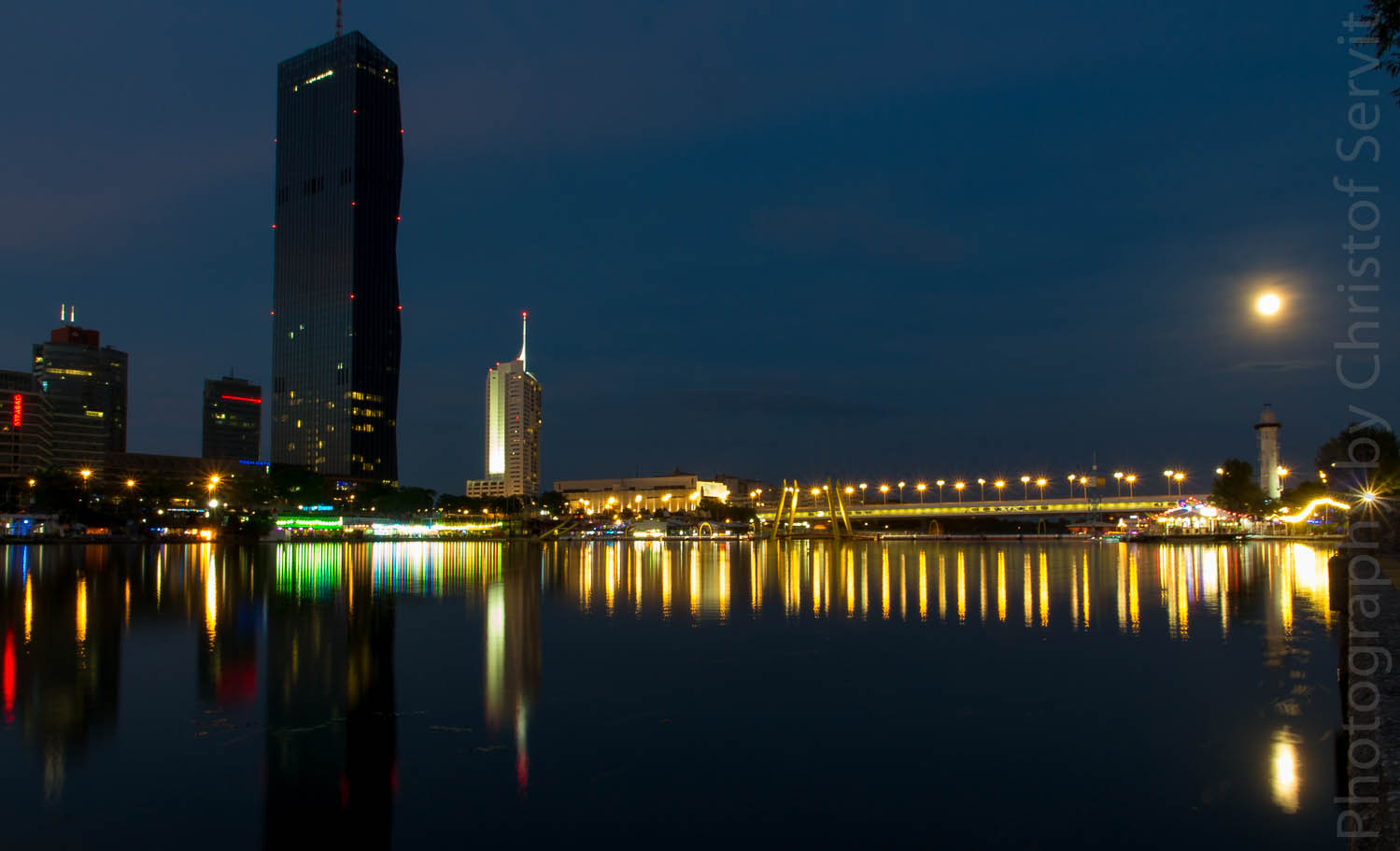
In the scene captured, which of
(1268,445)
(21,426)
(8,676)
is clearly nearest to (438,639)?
(8,676)

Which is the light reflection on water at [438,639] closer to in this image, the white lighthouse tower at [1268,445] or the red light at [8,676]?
the red light at [8,676]

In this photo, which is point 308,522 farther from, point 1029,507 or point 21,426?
point 1029,507

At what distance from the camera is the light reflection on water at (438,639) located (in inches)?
467

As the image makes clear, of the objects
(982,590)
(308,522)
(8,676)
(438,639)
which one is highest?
(8,676)

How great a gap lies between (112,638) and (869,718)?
59.7ft

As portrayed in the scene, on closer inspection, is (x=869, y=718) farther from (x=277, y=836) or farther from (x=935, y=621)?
(x=935, y=621)

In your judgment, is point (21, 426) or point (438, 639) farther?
point (21, 426)

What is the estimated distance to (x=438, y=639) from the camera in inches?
896

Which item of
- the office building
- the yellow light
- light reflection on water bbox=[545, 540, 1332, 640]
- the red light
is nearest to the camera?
the red light

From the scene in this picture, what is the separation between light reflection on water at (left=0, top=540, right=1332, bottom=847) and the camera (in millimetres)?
11867

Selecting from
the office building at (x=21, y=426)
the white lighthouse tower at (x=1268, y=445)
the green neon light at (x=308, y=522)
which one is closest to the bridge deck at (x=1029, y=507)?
the white lighthouse tower at (x=1268, y=445)

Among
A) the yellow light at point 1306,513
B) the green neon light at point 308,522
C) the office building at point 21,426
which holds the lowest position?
the green neon light at point 308,522

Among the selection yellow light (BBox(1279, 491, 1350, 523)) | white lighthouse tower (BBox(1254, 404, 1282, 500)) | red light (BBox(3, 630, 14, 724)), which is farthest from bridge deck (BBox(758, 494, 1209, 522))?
red light (BBox(3, 630, 14, 724))

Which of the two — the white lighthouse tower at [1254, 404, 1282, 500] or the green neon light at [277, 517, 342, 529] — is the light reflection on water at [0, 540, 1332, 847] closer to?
the green neon light at [277, 517, 342, 529]
